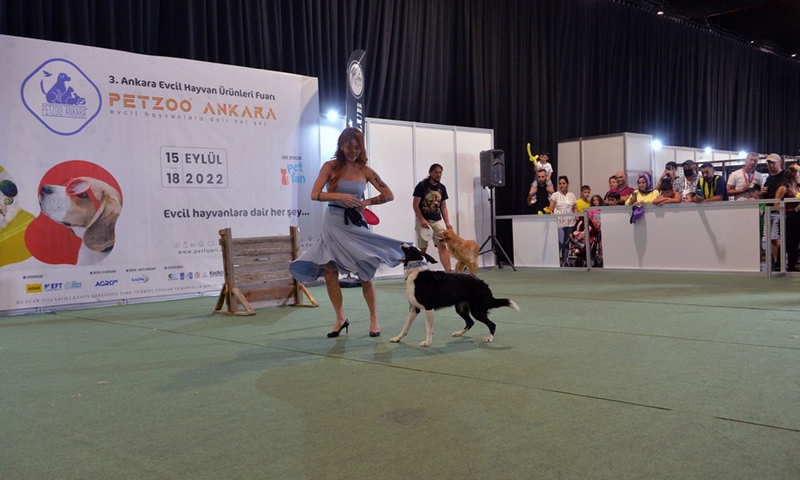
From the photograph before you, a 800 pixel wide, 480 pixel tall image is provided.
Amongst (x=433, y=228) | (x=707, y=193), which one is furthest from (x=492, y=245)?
(x=707, y=193)

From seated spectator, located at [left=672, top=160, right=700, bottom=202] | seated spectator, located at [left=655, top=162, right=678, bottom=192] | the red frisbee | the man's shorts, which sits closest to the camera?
the red frisbee

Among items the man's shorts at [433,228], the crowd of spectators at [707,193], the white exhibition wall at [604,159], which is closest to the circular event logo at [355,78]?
the man's shorts at [433,228]

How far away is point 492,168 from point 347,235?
698 centimetres

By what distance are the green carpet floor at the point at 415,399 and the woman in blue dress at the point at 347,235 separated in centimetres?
51

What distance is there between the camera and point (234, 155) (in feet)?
28.2

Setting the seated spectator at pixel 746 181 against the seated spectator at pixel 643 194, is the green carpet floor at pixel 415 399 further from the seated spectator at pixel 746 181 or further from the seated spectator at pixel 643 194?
the seated spectator at pixel 746 181

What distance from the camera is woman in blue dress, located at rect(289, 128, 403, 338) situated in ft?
15.8

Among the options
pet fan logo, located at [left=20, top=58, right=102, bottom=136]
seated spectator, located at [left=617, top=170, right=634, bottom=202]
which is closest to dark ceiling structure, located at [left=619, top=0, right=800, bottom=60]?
seated spectator, located at [left=617, top=170, right=634, bottom=202]

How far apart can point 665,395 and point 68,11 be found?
8.13 metres

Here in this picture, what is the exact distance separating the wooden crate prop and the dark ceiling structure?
43.3ft

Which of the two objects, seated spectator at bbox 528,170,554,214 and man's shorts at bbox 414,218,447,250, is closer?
man's shorts at bbox 414,218,447,250

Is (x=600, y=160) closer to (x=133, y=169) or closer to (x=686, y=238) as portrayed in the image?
(x=686, y=238)

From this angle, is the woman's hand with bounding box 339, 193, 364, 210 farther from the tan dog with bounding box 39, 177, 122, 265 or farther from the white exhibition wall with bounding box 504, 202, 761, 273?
the white exhibition wall with bounding box 504, 202, 761, 273

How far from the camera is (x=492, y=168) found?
11.5 metres
